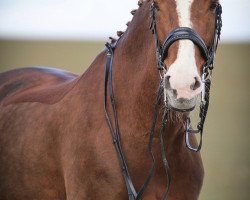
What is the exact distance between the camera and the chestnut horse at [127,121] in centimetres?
372

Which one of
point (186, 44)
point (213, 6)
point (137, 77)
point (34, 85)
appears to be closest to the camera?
point (186, 44)

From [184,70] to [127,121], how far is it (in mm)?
848

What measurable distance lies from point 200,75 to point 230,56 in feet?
31.9

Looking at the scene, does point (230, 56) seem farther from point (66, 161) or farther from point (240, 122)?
point (66, 161)

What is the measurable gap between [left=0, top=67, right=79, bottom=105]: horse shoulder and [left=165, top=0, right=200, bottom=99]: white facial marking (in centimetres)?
150

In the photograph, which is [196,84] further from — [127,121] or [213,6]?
[127,121]

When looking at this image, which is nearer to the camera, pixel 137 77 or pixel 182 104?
pixel 182 104

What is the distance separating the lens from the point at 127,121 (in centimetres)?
427

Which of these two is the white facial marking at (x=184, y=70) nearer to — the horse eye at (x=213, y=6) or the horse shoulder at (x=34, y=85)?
the horse eye at (x=213, y=6)

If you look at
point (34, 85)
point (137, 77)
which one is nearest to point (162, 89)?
point (137, 77)

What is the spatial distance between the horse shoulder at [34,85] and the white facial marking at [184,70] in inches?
59.0

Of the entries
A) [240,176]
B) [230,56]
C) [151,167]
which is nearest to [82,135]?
[151,167]

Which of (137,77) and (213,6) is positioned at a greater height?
(213,6)

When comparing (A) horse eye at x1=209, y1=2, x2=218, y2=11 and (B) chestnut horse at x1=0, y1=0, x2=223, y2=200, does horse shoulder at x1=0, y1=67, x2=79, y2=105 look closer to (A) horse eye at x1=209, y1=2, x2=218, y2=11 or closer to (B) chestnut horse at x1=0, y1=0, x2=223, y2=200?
(B) chestnut horse at x1=0, y1=0, x2=223, y2=200
